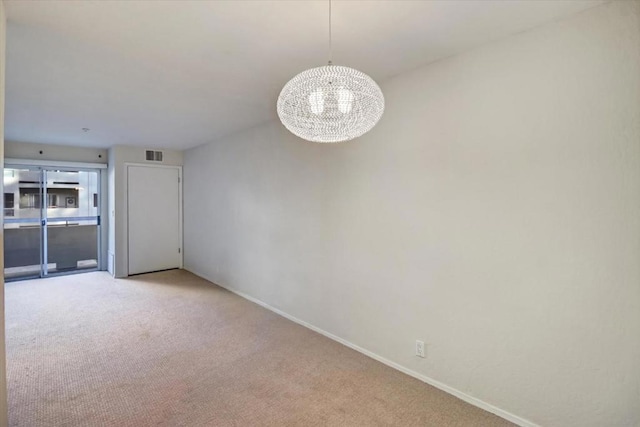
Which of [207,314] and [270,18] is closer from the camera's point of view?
[270,18]

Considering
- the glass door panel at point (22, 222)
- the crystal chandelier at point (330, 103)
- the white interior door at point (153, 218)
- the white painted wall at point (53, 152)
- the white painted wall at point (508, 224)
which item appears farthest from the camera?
the white interior door at point (153, 218)

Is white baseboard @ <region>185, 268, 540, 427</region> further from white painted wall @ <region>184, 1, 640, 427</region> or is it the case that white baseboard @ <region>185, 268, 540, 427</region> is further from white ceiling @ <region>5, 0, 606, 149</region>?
white ceiling @ <region>5, 0, 606, 149</region>

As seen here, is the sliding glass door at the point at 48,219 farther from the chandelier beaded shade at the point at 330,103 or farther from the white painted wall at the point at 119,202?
the chandelier beaded shade at the point at 330,103

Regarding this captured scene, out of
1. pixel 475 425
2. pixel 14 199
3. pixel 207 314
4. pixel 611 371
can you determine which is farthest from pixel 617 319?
pixel 14 199

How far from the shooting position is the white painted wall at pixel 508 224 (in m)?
1.64

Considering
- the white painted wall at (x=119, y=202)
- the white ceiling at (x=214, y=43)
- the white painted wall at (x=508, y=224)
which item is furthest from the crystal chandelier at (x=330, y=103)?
the white painted wall at (x=119, y=202)

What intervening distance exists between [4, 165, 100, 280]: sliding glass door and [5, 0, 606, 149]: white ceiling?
2.86 meters

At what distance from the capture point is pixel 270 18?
5.87 feet

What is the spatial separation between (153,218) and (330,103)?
5.56 m

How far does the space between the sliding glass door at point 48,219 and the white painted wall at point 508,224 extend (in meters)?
5.41

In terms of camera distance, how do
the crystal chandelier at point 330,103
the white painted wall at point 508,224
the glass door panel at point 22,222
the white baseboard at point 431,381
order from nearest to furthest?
the crystal chandelier at point 330,103
the white painted wall at point 508,224
the white baseboard at point 431,381
the glass door panel at point 22,222

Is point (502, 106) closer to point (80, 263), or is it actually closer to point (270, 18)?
point (270, 18)

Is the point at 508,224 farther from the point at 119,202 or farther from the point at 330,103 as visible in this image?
the point at 119,202

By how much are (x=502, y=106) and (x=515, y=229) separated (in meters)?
0.79
